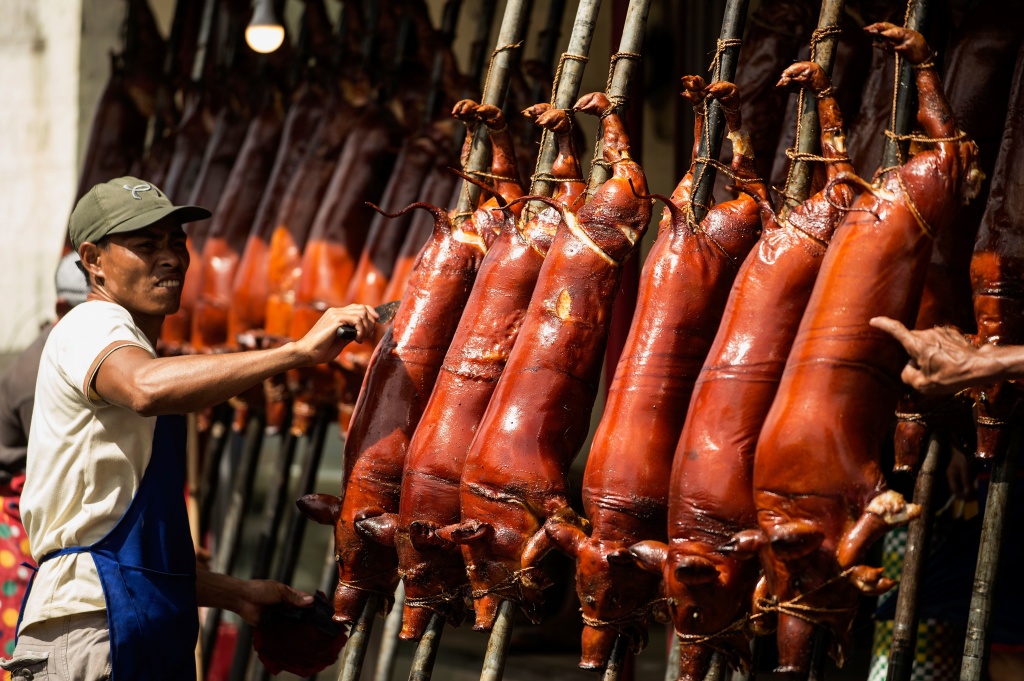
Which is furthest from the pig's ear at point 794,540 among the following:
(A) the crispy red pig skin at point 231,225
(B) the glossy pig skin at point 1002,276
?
(A) the crispy red pig skin at point 231,225

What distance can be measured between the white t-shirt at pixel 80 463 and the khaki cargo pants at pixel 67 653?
0.04 m

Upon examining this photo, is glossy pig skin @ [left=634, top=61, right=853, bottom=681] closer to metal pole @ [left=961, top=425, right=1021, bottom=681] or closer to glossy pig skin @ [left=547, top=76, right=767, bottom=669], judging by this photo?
glossy pig skin @ [left=547, top=76, right=767, bottom=669]

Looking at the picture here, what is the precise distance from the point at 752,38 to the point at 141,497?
7.28 feet

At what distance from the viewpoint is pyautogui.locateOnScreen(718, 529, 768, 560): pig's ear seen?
253 cm

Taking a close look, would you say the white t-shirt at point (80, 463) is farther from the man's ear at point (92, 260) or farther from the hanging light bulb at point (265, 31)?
the hanging light bulb at point (265, 31)

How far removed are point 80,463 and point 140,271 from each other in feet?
1.77

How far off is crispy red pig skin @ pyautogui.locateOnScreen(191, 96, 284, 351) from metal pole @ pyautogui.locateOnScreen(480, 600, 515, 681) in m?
2.74

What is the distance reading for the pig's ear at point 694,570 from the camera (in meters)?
2.57

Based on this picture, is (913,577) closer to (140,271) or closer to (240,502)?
(140,271)

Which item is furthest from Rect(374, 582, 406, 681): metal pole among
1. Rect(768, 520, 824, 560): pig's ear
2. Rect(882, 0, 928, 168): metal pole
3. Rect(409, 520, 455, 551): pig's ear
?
Rect(882, 0, 928, 168): metal pole

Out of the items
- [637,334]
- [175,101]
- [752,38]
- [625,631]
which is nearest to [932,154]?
[637,334]

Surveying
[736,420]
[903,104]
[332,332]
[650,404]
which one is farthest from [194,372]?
[903,104]

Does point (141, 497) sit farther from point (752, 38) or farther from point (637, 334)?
point (752, 38)

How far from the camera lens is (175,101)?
667cm
